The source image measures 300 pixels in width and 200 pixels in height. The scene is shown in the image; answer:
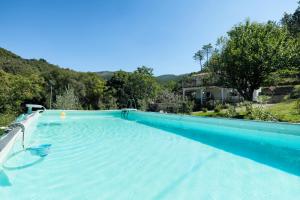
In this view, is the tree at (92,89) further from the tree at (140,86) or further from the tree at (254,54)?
the tree at (254,54)

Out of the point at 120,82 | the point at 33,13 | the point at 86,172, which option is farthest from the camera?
the point at 120,82

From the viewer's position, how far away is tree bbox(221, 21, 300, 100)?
16344mm

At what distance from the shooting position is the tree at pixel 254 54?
53.6 feet

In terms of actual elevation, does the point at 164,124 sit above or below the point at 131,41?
below

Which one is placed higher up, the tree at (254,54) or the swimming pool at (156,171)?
the tree at (254,54)

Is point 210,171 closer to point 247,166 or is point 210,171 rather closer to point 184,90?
point 247,166

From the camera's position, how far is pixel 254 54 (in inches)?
640

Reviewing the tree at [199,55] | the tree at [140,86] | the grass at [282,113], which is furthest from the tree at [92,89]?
the tree at [199,55]

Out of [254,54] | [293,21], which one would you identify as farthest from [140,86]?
[293,21]

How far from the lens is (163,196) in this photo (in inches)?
117

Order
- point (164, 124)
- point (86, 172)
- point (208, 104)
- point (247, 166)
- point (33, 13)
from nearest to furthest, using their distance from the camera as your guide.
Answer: point (86, 172), point (247, 166), point (164, 124), point (33, 13), point (208, 104)

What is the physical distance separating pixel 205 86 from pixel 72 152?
24066mm

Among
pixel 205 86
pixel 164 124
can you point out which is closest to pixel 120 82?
pixel 205 86

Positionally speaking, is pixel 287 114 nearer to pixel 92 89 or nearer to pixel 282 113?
pixel 282 113
